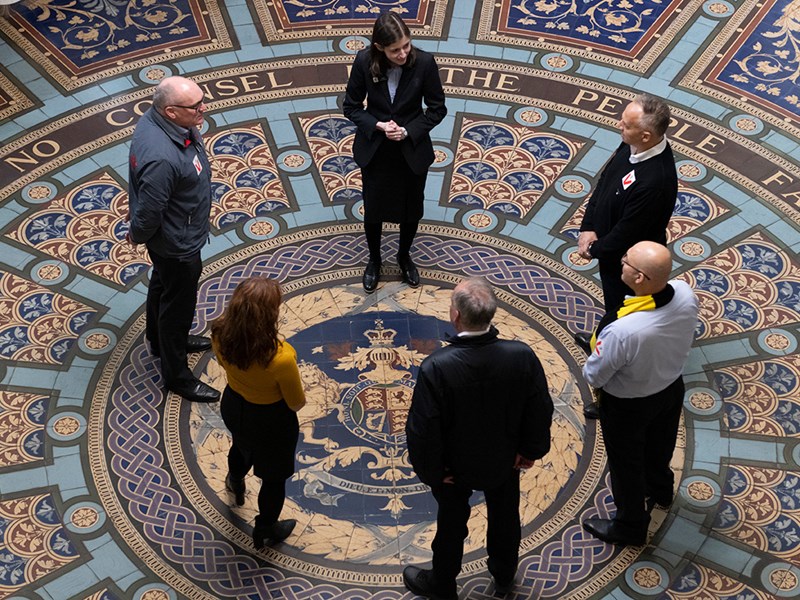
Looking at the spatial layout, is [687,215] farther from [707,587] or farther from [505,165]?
[707,587]

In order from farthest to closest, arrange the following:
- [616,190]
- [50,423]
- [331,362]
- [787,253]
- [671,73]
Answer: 1. [671,73]
2. [787,253]
3. [331,362]
4. [50,423]
5. [616,190]

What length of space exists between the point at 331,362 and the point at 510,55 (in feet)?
11.9

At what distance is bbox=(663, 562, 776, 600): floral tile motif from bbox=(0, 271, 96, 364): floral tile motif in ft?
12.3

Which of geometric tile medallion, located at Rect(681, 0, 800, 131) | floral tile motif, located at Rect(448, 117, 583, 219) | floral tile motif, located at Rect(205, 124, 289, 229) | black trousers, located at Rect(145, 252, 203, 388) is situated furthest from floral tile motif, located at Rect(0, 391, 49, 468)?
geometric tile medallion, located at Rect(681, 0, 800, 131)

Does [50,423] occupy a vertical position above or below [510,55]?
below

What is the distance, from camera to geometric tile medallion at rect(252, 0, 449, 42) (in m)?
9.16

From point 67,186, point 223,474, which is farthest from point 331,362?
point 67,186

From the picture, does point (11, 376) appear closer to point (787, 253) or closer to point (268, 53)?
point (268, 53)

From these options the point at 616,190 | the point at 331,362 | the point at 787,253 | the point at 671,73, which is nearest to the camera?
the point at 616,190

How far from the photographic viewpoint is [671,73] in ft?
28.7

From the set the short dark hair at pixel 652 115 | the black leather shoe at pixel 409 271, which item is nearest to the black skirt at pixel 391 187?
the black leather shoe at pixel 409 271

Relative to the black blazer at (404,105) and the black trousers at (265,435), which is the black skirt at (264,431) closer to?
the black trousers at (265,435)

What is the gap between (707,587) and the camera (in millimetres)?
5363

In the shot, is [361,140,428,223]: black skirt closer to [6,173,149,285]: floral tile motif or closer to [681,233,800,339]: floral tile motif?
[6,173,149,285]: floral tile motif
